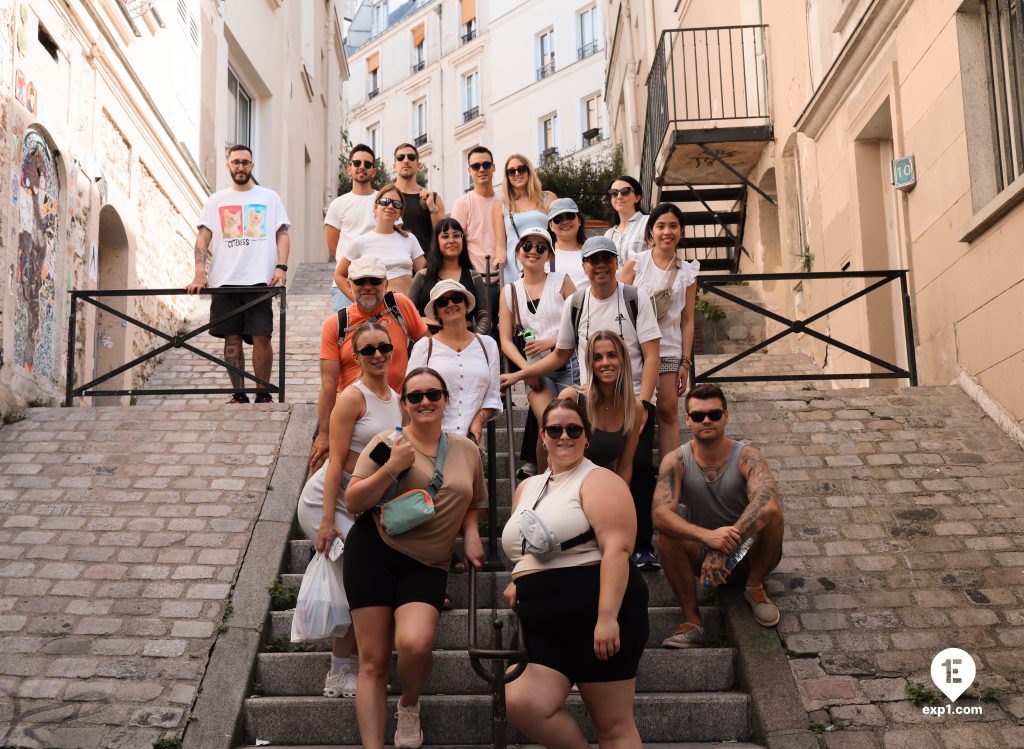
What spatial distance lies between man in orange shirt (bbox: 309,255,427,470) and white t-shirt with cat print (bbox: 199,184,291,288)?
281 cm

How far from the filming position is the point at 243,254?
9.37 meters

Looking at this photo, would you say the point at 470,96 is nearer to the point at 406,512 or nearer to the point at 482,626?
the point at 482,626

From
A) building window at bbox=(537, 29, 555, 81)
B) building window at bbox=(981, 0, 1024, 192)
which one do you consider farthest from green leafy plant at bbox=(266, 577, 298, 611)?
building window at bbox=(537, 29, 555, 81)

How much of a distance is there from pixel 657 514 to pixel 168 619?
2.67 m

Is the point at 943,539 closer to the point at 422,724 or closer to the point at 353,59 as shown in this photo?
the point at 422,724

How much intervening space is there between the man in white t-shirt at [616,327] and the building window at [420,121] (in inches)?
1383

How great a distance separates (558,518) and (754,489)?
136 centimetres

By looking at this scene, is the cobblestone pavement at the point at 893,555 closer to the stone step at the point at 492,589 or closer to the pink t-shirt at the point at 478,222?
the stone step at the point at 492,589

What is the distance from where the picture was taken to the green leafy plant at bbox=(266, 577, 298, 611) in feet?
20.7

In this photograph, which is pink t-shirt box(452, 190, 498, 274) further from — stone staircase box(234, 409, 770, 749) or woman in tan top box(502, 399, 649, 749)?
woman in tan top box(502, 399, 649, 749)

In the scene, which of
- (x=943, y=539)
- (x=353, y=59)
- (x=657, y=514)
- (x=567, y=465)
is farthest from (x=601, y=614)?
(x=353, y=59)

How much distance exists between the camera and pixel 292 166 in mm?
21625

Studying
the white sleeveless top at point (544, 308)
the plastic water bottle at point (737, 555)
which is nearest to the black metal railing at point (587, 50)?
the white sleeveless top at point (544, 308)

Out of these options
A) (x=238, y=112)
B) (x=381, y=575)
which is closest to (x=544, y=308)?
(x=381, y=575)
